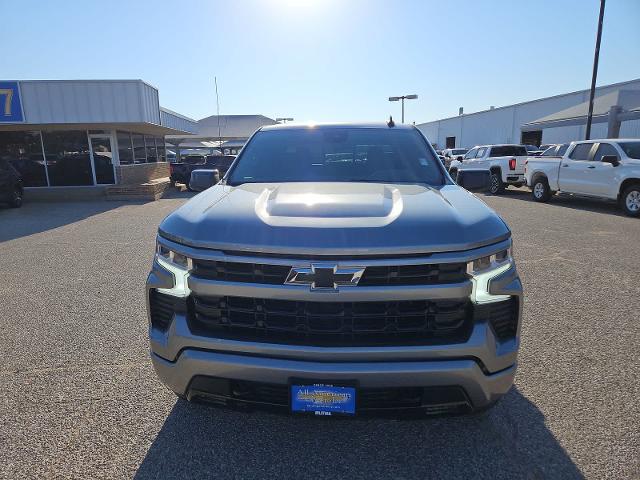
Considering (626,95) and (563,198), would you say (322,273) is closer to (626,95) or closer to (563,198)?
(563,198)

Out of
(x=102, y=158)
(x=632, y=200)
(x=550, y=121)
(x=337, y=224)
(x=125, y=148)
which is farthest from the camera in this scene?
(x=550, y=121)

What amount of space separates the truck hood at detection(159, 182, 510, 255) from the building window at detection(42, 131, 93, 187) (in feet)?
58.7

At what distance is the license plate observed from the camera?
191cm

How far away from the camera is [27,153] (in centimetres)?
1755

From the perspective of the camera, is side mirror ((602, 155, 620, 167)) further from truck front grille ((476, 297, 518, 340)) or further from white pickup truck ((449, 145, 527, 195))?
truck front grille ((476, 297, 518, 340))

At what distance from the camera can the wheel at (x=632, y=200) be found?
10453mm

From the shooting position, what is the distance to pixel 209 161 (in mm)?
20469

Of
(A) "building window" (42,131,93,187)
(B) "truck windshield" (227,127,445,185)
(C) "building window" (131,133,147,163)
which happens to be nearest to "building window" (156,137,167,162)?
(C) "building window" (131,133,147,163)

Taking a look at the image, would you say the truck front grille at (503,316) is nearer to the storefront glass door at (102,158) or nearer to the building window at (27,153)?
the storefront glass door at (102,158)

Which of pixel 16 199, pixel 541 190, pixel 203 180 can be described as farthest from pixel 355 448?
pixel 16 199

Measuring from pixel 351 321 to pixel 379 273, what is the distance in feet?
0.85

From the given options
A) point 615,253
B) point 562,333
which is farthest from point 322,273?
point 615,253

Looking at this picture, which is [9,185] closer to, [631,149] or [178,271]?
[178,271]

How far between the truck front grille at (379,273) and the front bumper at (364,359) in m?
0.04
